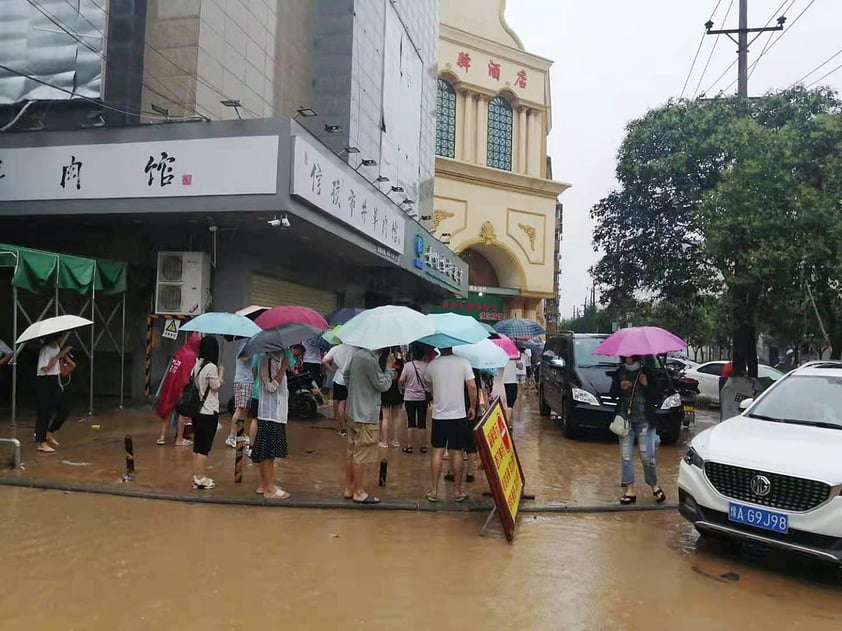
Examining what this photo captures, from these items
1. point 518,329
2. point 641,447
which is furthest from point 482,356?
point 518,329

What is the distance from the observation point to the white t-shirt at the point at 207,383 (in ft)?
22.0

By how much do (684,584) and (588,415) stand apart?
6.21m

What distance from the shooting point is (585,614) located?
419 centimetres

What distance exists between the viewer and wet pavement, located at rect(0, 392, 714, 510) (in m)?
6.97

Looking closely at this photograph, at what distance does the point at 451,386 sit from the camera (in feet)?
21.9

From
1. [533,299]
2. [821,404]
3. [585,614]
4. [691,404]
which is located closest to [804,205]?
[691,404]

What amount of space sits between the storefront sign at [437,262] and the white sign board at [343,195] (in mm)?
2202

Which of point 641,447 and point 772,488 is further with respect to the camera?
point 641,447

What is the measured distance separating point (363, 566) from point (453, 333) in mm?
2531

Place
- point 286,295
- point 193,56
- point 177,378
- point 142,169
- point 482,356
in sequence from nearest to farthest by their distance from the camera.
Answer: point 482,356 → point 177,378 → point 142,169 → point 193,56 → point 286,295

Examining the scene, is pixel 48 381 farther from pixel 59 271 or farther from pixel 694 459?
pixel 694 459

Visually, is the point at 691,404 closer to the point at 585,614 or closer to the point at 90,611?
the point at 585,614

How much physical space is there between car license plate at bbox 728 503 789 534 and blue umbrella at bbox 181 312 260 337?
5.13m

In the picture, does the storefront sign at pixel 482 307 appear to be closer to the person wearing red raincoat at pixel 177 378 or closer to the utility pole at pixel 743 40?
the utility pole at pixel 743 40
